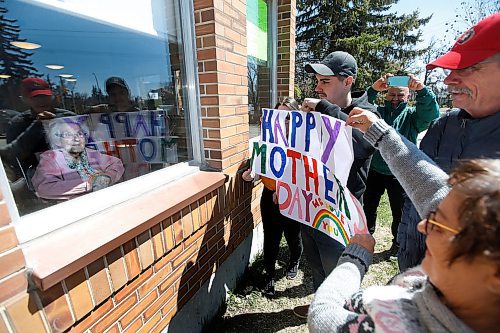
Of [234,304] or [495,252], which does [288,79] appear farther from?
[495,252]

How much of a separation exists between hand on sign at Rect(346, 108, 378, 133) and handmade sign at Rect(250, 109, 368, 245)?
167 mm

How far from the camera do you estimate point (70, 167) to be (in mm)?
1808

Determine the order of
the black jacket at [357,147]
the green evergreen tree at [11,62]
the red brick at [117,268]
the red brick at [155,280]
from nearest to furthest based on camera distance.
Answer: the red brick at [117,268]
the red brick at [155,280]
the black jacket at [357,147]
the green evergreen tree at [11,62]

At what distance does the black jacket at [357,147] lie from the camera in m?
1.70

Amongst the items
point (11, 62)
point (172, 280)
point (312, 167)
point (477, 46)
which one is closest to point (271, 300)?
point (172, 280)

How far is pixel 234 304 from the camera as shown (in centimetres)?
240

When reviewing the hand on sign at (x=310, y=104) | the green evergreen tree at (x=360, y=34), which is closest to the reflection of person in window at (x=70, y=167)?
the hand on sign at (x=310, y=104)

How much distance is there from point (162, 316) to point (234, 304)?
0.91 metres

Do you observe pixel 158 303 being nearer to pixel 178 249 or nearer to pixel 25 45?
pixel 178 249

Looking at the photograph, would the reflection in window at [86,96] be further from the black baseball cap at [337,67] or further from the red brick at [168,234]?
the black baseball cap at [337,67]

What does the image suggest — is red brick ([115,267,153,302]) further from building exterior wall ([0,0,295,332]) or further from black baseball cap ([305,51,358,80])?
black baseball cap ([305,51,358,80])

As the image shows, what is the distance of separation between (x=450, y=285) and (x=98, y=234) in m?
1.25

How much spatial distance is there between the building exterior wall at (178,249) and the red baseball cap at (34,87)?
1521 millimetres

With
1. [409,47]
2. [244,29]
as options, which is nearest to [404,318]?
[244,29]
